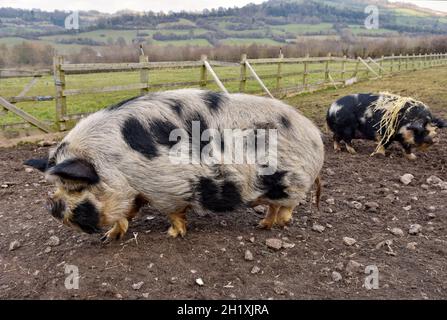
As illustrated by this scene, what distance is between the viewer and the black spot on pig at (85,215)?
3629 millimetres

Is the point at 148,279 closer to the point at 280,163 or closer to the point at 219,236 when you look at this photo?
the point at 219,236

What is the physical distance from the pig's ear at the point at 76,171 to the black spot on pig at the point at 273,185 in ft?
4.76

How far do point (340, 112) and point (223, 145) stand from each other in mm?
4765

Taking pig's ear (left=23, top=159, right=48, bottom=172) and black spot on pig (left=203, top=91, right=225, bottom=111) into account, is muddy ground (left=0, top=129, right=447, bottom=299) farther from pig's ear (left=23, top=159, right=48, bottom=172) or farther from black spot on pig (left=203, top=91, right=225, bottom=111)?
black spot on pig (left=203, top=91, right=225, bottom=111)

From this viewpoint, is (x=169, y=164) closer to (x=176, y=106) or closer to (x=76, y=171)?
(x=176, y=106)

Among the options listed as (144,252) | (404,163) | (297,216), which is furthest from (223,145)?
(404,163)

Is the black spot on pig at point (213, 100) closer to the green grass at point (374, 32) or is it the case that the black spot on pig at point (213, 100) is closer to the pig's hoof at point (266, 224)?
the pig's hoof at point (266, 224)

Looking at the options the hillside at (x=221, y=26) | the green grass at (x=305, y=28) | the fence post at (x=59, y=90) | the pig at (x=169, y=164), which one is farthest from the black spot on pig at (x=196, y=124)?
the green grass at (x=305, y=28)

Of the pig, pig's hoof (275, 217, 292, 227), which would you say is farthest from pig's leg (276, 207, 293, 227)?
the pig

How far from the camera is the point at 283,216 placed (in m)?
4.45

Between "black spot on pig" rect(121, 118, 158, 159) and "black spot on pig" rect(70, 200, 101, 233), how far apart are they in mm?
603

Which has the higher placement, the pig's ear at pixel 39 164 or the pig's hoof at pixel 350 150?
the pig's ear at pixel 39 164

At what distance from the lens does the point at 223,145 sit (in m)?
3.87
